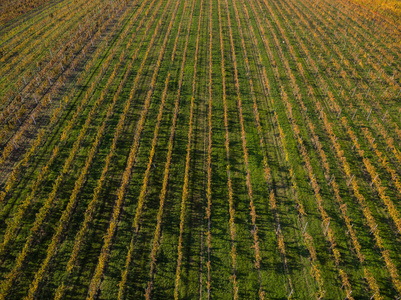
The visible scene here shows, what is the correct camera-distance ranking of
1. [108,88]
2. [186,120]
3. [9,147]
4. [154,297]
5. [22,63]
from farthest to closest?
[22,63] → [108,88] → [186,120] → [9,147] → [154,297]

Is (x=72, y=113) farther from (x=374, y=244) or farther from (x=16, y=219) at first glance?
(x=374, y=244)

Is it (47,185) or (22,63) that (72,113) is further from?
(22,63)

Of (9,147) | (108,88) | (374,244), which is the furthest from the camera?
(108,88)

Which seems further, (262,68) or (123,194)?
(262,68)

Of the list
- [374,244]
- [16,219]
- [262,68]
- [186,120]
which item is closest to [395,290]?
[374,244]

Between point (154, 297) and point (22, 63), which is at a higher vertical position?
point (22, 63)

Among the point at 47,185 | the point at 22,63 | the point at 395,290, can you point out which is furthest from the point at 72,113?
the point at 395,290
